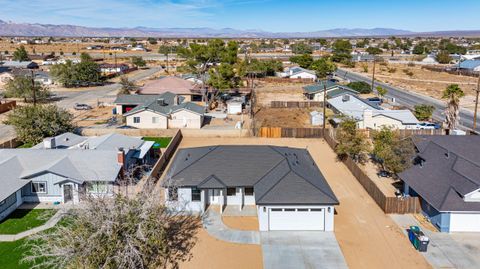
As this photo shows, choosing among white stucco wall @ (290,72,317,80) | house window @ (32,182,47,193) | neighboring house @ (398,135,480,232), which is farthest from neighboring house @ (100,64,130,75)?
neighboring house @ (398,135,480,232)

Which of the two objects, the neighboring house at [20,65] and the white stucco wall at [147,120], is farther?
the neighboring house at [20,65]

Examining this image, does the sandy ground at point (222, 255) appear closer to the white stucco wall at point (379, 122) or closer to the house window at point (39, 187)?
the house window at point (39, 187)

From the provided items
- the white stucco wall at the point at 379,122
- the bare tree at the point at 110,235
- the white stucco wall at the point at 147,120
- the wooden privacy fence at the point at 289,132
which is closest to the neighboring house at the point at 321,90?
the white stucco wall at the point at 379,122

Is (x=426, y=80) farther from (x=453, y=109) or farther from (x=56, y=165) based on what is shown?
(x=56, y=165)

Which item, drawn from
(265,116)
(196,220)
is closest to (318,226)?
(196,220)

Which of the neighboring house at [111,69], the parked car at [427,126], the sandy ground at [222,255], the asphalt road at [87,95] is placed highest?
the neighboring house at [111,69]

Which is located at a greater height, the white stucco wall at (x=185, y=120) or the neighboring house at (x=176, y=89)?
the neighboring house at (x=176, y=89)
